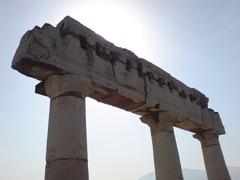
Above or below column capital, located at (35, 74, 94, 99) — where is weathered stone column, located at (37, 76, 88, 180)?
below

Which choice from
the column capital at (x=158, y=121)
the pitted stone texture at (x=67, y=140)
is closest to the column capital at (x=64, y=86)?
the pitted stone texture at (x=67, y=140)

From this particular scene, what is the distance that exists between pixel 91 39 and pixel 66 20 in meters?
0.91

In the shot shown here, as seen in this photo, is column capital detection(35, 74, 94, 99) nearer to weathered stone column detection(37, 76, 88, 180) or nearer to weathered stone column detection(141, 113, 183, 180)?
weathered stone column detection(37, 76, 88, 180)

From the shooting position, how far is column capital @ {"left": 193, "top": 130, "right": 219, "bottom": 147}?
1248 centimetres

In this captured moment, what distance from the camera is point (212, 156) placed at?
12.2 metres

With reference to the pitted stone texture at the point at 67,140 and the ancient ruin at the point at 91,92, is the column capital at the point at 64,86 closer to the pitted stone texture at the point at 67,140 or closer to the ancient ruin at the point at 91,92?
the ancient ruin at the point at 91,92

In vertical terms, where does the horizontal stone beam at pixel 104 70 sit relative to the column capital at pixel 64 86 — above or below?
above

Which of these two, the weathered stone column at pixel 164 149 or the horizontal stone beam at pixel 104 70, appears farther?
the weathered stone column at pixel 164 149

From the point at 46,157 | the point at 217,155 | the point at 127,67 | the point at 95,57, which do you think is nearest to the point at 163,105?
the point at 127,67

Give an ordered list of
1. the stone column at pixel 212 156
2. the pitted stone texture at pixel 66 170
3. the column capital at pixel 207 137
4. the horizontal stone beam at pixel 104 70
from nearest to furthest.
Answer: the pitted stone texture at pixel 66 170
the horizontal stone beam at pixel 104 70
the stone column at pixel 212 156
the column capital at pixel 207 137

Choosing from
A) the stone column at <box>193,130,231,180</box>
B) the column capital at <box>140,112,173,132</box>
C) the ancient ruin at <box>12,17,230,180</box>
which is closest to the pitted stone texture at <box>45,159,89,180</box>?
the ancient ruin at <box>12,17,230,180</box>

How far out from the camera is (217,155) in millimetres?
12211

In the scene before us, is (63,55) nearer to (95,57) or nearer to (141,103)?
(95,57)

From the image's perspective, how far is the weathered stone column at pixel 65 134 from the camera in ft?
19.2
